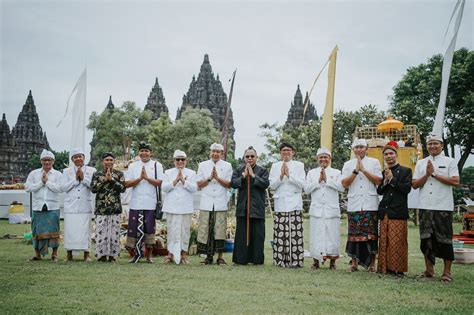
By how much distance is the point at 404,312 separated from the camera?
475 cm

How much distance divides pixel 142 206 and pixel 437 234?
15.8 ft

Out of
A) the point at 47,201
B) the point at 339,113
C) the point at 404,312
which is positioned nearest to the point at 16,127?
the point at 339,113

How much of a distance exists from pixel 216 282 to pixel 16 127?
81.8m

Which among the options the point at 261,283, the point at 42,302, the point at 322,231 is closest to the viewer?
the point at 42,302

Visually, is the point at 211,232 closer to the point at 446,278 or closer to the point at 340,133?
the point at 446,278

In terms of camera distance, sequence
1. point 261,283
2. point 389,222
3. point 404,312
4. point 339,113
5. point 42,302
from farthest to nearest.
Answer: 1. point 339,113
2. point 389,222
3. point 261,283
4. point 42,302
5. point 404,312

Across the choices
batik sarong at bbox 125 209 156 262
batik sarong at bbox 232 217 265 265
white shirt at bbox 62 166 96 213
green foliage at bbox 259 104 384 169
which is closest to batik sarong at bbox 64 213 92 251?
white shirt at bbox 62 166 96 213

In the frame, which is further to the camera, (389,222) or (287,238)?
(287,238)

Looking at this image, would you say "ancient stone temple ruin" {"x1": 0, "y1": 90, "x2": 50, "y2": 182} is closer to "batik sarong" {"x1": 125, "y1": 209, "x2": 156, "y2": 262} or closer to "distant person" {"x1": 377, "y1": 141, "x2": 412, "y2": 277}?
"batik sarong" {"x1": 125, "y1": 209, "x2": 156, "y2": 262}

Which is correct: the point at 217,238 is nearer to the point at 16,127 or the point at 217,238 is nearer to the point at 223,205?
the point at 223,205

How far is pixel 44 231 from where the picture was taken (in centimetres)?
855

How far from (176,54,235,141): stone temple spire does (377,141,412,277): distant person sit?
70391mm

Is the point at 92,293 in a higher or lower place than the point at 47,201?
lower

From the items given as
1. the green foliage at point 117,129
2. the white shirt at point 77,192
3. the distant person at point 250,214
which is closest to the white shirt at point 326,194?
the distant person at point 250,214
